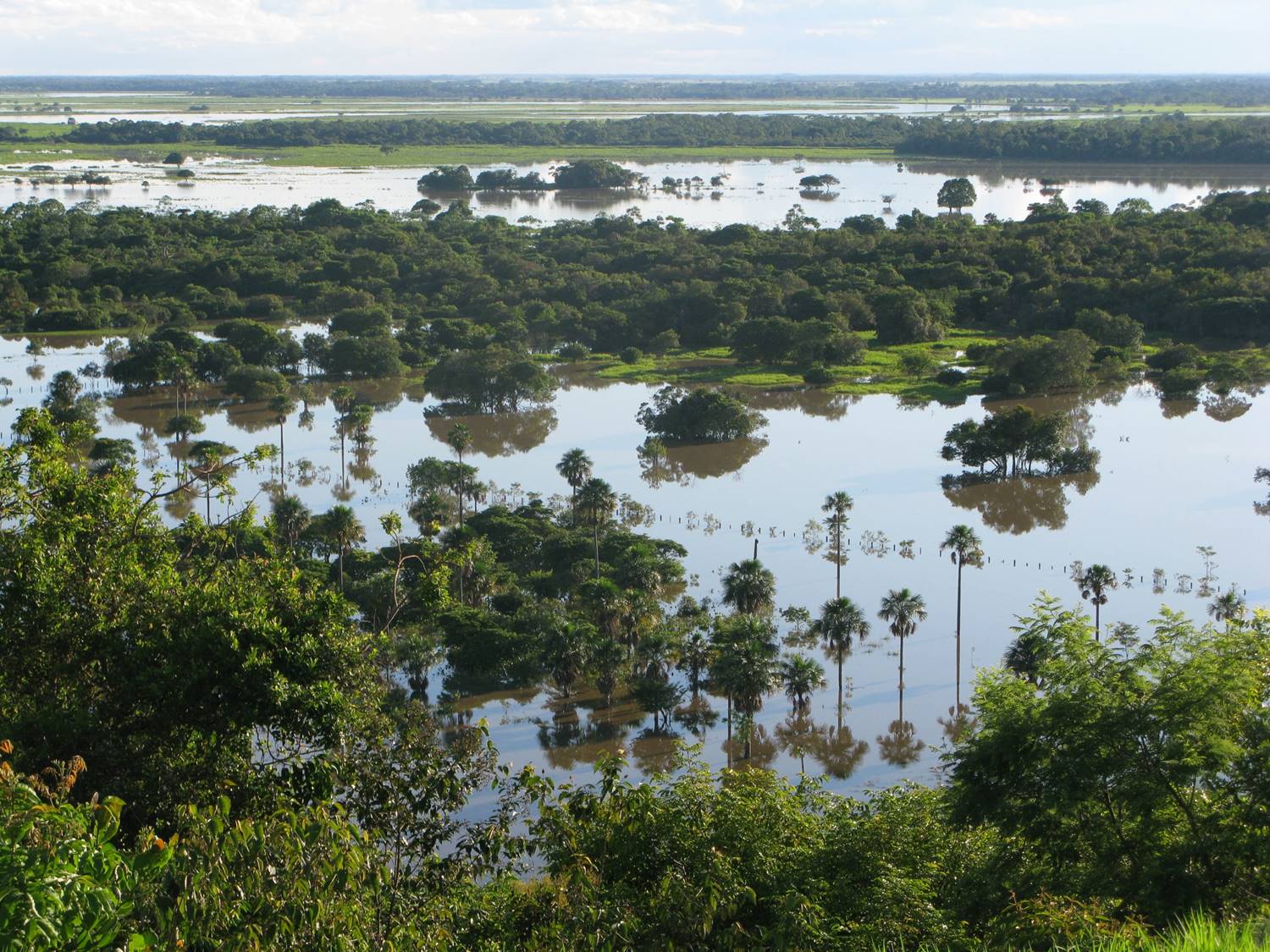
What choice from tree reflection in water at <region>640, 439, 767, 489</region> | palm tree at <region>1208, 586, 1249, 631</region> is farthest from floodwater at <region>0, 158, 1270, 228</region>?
palm tree at <region>1208, 586, 1249, 631</region>

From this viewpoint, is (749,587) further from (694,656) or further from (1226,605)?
(1226,605)

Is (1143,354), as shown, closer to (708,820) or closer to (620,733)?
(620,733)

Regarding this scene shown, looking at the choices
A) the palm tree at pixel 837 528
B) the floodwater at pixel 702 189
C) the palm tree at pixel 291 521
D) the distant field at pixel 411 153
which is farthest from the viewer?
the distant field at pixel 411 153

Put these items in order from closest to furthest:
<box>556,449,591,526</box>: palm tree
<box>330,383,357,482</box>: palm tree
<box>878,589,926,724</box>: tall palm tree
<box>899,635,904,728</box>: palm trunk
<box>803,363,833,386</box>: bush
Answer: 1. <box>899,635,904,728</box>: palm trunk
2. <box>878,589,926,724</box>: tall palm tree
3. <box>556,449,591,526</box>: palm tree
4. <box>330,383,357,482</box>: palm tree
5. <box>803,363,833,386</box>: bush

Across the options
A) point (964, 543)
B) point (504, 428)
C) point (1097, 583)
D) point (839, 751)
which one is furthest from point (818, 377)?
point (839, 751)

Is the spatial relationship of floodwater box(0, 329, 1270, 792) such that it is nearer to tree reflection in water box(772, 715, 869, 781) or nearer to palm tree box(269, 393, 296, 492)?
tree reflection in water box(772, 715, 869, 781)

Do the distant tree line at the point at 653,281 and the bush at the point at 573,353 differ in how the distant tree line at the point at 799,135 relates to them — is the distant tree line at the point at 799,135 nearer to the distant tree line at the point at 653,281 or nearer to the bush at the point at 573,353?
the distant tree line at the point at 653,281

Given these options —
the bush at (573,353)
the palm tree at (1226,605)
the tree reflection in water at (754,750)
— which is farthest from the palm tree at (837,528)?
the bush at (573,353)
